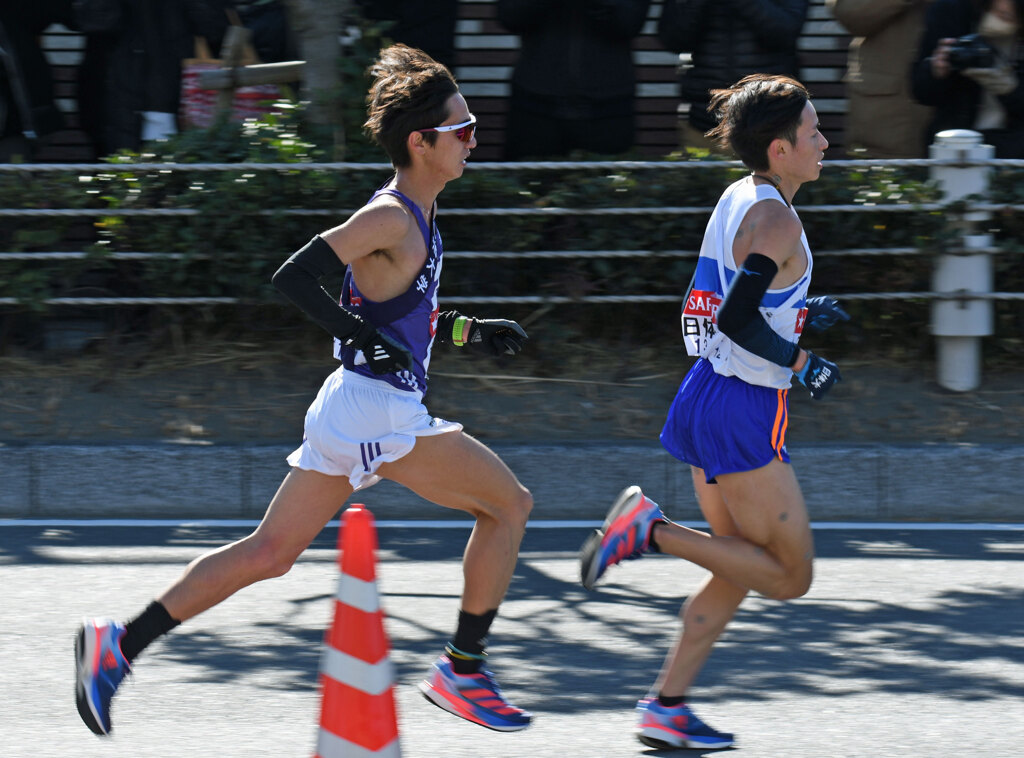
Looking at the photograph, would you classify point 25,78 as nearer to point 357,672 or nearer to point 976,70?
point 976,70

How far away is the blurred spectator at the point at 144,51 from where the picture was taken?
28.7ft

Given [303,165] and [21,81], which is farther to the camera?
[21,81]

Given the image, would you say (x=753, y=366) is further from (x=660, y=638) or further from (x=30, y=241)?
(x=30, y=241)

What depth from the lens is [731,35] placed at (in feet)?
26.9

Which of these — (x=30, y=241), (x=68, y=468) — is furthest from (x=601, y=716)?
(x=30, y=241)

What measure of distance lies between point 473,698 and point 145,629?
0.89 m

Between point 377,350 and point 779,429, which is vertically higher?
point 377,350

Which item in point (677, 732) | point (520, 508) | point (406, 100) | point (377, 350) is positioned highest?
point (406, 100)

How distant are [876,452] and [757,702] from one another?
281cm

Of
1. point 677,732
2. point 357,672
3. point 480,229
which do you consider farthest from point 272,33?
point 357,672

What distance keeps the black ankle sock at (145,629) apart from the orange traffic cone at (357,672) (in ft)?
2.30

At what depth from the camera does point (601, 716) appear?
451 cm

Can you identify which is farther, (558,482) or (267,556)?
(558,482)

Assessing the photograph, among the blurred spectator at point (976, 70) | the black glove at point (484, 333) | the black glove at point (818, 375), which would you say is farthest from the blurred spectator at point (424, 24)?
the black glove at point (818, 375)
